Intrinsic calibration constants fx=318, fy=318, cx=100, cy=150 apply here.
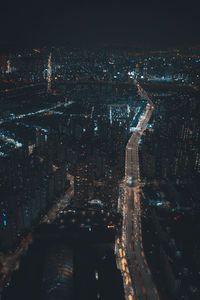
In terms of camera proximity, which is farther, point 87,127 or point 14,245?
point 87,127

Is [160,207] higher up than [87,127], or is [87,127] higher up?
[87,127]

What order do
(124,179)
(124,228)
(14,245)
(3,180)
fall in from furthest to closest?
1. (124,179)
2. (3,180)
3. (124,228)
4. (14,245)

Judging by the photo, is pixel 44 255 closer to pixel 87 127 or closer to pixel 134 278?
pixel 134 278

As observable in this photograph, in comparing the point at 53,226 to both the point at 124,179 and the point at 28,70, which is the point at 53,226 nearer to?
the point at 124,179

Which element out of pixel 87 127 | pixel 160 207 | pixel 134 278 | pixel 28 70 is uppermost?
pixel 28 70

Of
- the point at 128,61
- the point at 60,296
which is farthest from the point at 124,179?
the point at 128,61

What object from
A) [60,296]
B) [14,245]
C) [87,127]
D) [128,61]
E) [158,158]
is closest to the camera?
[60,296]
